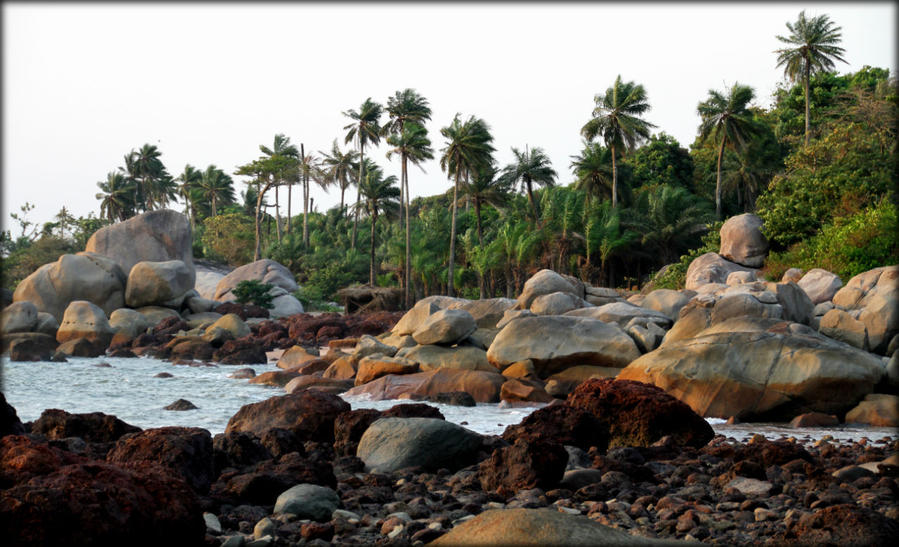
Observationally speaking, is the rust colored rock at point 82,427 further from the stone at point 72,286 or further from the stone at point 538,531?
the stone at point 72,286

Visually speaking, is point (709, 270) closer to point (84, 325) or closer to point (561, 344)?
point (561, 344)

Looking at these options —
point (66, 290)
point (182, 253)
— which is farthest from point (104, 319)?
point (182, 253)

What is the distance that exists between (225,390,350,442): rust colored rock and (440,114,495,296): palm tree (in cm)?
2878

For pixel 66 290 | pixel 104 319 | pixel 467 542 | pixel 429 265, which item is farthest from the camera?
pixel 429 265

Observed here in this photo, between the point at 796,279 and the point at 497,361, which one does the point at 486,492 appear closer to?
the point at 497,361

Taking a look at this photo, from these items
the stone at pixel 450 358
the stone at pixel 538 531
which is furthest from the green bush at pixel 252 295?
the stone at pixel 538 531

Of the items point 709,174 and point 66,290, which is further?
point 709,174

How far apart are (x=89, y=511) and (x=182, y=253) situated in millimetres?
34302

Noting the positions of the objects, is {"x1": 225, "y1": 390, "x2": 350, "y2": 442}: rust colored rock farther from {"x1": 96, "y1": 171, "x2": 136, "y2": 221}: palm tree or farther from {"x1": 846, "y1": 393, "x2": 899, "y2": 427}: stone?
{"x1": 96, "y1": 171, "x2": 136, "y2": 221}: palm tree

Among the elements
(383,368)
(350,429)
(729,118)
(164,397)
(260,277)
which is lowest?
(164,397)

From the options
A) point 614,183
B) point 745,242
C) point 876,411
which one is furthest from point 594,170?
point 876,411

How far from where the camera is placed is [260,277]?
41406mm

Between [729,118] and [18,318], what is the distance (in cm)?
3281

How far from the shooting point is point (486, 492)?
22.0 feet
